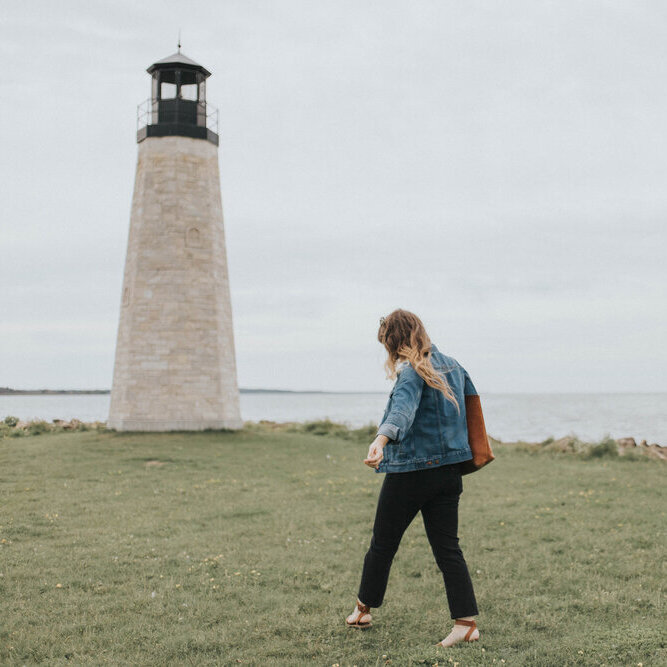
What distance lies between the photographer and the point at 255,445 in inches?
841

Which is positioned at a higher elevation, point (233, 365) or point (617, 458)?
point (233, 365)

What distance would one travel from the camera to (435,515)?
5059mm

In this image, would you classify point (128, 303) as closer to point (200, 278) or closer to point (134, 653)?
point (200, 278)

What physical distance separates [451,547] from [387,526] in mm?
510

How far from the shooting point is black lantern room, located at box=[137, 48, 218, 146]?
2459 centimetres

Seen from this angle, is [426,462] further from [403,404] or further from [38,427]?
[38,427]

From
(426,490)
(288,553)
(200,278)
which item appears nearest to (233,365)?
(200,278)

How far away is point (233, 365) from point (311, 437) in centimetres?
402

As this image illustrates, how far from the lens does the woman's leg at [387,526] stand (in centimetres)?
499

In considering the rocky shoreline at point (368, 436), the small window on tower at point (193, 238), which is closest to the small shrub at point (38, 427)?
the rocky shoreline at point (368, 436)

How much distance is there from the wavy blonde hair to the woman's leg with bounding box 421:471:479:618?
674mm

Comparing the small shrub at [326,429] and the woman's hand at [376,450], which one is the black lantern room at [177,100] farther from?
the woman's hand at [376,450]

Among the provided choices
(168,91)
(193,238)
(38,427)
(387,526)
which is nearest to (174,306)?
(193,238)

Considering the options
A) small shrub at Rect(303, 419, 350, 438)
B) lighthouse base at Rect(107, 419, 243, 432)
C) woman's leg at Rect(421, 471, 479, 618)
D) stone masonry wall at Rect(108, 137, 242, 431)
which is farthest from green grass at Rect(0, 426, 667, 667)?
small shrub at Rect(303, 419, 350, 438)
